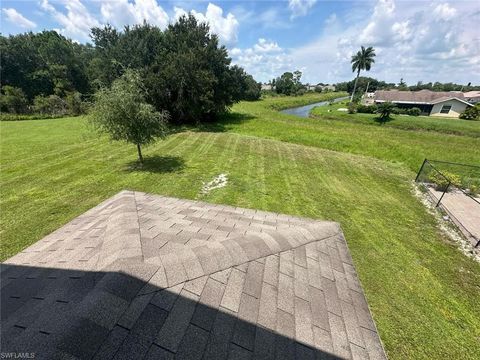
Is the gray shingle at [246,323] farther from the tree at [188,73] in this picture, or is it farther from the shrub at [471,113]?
the shrub at [471,113]

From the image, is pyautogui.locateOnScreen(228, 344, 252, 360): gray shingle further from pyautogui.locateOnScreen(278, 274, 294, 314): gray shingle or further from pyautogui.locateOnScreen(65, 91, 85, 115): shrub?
pyautogui.locateOnScreen(65, 91, 85, 115): shrub

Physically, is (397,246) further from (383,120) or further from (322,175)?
(383,120)

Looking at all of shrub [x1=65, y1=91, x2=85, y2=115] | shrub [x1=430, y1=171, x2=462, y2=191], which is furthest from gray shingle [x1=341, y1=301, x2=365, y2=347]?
shrub [x1=65, y1=91, x2=85, y2=115]

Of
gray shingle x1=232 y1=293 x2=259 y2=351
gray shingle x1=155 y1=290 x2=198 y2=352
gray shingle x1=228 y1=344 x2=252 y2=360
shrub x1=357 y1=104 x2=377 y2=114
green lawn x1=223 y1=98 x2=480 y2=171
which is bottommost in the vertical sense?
shrub x1=357 y1=104 x2=377 y2=114

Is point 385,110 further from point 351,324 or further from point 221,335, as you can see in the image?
point 221,335

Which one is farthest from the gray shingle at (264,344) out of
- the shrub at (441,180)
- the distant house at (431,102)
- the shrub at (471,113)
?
the distant house at (431,102)

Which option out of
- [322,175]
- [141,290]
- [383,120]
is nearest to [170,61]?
[322,175]
